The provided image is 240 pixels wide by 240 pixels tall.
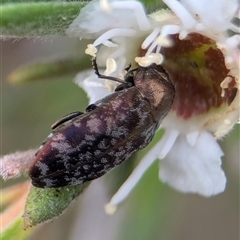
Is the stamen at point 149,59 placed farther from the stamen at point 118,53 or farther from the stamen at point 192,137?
the stamen at point 192,137

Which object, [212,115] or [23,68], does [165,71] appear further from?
[23,68]

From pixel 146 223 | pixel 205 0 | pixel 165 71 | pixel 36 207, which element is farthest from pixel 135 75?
pixel 146 223

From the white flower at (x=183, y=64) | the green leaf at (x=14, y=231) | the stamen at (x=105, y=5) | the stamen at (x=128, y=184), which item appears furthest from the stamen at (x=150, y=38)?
the green leaf at (x=14, y=231)

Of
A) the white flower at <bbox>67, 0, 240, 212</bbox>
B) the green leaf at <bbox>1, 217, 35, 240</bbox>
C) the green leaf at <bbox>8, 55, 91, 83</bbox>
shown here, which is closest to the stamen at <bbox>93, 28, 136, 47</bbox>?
the white flower at <bbox>67, 0, 240, 212</bbox>

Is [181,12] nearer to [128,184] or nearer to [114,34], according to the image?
[114,34]

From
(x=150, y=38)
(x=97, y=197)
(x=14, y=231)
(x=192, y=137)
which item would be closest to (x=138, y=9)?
(x=150, y=38)

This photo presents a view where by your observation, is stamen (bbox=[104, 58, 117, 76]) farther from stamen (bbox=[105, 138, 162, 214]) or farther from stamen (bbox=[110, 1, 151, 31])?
stamen (bbox=[105, 138, 162, 214])
